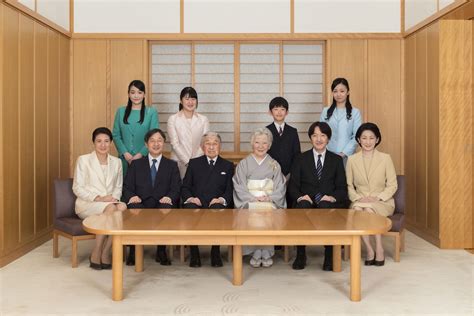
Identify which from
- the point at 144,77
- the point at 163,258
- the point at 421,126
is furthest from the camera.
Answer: the point at 144,77

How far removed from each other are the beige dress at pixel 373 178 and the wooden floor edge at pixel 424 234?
65cm

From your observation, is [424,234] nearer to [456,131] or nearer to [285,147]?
[456,131]

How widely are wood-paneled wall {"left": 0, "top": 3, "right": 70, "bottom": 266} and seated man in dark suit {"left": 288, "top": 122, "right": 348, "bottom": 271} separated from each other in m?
2.09

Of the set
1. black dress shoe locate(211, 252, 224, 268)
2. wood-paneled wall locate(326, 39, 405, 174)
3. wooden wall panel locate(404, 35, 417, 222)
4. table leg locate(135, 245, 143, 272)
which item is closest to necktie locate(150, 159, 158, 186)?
table leg locate(135, 245, 143, 272)

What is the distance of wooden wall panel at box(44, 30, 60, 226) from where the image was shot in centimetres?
530

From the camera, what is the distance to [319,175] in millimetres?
4609

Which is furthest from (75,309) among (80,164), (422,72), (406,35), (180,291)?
(406,35)

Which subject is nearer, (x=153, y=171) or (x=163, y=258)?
(x=163, y=258)

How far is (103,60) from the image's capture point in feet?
19.4

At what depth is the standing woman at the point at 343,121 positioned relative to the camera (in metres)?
5.05

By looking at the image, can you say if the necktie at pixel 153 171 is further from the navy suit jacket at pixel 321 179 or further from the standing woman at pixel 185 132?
the navy suit jacket at pixel 321 179

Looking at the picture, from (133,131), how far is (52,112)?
83 cm

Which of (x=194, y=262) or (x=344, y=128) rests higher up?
(x=344, y=128)

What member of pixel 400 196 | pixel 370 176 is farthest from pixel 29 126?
pixel 400 196
